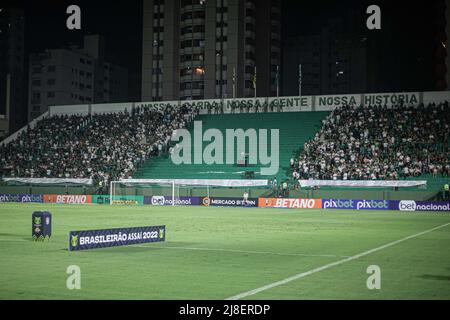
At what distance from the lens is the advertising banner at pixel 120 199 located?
204ft

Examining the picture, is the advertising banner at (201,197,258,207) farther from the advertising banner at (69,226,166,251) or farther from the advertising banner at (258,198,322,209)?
the advertising banner at (69,226,166,251)

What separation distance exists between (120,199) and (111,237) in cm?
4290

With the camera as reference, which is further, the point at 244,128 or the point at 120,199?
the point at 244,128

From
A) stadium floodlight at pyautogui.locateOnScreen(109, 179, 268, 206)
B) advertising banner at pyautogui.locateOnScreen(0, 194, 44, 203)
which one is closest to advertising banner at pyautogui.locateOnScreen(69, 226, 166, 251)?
stadium floodlight at pyautogui.locateOnScreen(109, 179, 268, 206)

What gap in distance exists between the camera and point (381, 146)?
6012 cm

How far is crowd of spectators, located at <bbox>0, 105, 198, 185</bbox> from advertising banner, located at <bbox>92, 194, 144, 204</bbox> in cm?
167

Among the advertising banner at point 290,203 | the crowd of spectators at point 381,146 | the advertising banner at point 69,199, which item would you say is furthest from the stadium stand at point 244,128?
the advertising banner at point 69,199

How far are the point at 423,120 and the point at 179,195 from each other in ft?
85.0

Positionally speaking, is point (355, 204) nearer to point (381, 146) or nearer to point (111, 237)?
point (381, 146)

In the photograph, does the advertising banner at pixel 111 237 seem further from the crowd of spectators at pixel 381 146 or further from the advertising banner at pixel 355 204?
the crowd of spectators at pixel 381 146

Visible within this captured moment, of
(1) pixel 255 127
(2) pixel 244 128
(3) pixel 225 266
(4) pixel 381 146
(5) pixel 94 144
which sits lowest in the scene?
(3) pixel 225 266

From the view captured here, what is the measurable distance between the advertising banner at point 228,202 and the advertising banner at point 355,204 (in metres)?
7.03

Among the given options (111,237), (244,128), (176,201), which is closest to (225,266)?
(111,237)
